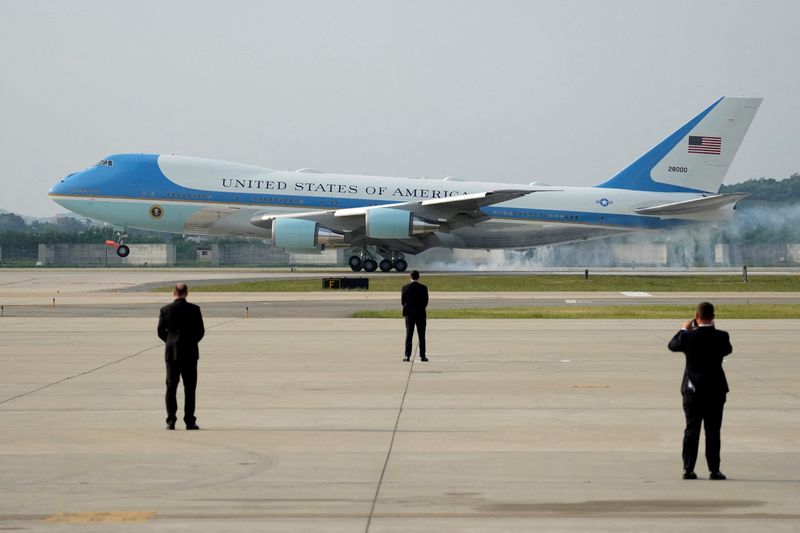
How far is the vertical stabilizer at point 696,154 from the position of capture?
57844 mm

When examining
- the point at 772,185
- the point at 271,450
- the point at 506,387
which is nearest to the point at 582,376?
the point at 506,387

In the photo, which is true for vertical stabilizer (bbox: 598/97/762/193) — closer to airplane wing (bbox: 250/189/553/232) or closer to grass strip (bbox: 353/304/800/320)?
airplane wing (bbox: 250/189/553/232)

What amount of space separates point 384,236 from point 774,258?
129 ft

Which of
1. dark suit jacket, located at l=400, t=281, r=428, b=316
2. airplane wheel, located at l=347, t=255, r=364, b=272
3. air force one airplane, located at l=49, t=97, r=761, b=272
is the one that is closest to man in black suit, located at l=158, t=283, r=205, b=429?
dark suit jacket, located at l=400, t=281, r=428, b=316

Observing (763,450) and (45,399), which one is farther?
(45,399)

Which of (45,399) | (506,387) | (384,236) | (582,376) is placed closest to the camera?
(45,399)

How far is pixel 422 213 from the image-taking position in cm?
5519

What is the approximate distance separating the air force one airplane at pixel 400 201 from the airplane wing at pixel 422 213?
0.06 meters

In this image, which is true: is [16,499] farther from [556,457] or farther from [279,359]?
[279,359]

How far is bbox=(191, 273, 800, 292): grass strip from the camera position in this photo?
143ft

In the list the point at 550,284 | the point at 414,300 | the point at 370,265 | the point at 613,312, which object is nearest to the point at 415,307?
the point at 414,300

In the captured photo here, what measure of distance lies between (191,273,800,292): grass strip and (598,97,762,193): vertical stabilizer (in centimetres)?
678

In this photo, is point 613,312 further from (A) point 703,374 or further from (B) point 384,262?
(B) point 384,262

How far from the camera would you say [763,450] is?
35.8ft
